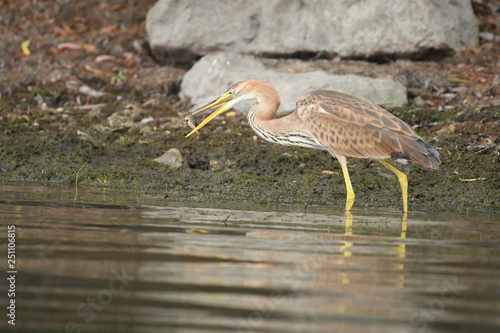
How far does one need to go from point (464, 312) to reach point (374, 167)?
666 cm

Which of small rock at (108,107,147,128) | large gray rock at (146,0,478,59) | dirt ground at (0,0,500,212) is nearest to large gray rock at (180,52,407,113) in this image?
dirt ground at (0,0,500,212)

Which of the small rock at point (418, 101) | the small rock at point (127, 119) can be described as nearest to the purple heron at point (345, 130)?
the small rock at point (418, 101)

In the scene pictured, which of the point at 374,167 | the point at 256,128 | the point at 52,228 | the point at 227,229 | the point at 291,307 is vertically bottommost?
the point at 374,167

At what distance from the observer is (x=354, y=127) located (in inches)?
381

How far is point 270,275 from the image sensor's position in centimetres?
502

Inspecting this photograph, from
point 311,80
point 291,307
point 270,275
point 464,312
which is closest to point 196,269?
point 270,275

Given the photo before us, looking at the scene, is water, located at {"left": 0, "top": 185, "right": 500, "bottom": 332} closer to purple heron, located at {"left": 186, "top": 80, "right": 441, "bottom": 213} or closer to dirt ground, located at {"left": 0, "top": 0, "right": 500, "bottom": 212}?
purple heron, located at {"left": 186, "top": 80, "right": 441, "bottom": 213}

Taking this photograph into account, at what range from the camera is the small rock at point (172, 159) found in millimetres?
11023

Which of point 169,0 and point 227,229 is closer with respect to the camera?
point 227,229

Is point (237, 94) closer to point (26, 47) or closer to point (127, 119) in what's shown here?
point (127, 119)

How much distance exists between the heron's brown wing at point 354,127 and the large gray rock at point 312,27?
13.6 ft

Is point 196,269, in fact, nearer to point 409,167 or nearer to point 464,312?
point 464,312

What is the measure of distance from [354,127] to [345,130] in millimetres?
105

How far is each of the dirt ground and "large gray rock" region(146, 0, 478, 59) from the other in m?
0.27
